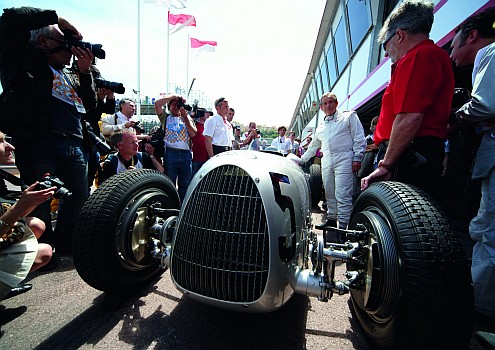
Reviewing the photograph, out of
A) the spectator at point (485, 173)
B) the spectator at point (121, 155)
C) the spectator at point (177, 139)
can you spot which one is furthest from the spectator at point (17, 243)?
the spectator at point (485, 173)

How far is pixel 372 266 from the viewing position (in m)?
1.36

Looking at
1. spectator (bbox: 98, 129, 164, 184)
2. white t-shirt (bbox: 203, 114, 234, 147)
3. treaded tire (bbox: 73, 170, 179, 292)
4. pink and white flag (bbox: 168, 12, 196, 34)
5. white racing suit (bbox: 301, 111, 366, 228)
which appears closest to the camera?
treaded tire (bbox: 73, 170, 179, 292)

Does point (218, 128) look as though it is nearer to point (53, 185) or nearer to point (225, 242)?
point (53, 185)

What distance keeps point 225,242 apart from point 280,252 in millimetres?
316

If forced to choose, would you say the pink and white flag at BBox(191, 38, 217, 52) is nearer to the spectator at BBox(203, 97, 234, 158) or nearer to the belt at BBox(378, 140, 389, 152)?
the spectator at BBox(203, 97, 234, 158)

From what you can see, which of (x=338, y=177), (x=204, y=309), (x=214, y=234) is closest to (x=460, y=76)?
(x=338, y=177)

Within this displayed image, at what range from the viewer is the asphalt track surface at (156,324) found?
147 cm

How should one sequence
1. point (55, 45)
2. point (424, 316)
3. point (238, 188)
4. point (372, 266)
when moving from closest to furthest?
point (424, 316) < point (372, 266) < point (238, 188) < point (55, 45)

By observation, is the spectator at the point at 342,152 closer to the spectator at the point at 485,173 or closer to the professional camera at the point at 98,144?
the spectator at the point at 485,173

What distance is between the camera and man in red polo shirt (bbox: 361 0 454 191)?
5.55 feet

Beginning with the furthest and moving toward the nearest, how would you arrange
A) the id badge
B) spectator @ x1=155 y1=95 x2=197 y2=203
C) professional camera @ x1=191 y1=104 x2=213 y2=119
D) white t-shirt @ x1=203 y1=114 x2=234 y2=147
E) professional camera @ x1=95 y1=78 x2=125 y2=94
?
professional camera @ x1=191 y1=104 x2=213 y2=119, white t-shirt @ x1=203 y1=114 x2=234 y2=147, spectator @ x1=155 y1=95 x2=197 y2=203, professional camera @ x1=95 y1=78 x2=125 y2=94, the id badge

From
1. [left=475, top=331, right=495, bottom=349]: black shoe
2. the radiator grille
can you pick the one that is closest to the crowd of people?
[left=475, top=331, right=495, bottom=349]: black shoe

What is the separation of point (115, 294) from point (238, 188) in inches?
50.6

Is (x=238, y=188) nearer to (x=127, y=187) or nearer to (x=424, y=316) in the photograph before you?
(x=127, y=187)
